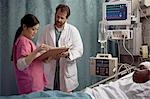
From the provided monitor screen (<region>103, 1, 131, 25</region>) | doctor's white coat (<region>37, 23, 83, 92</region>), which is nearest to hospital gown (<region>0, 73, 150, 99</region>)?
doctor's white coat (<region>37, 23, 83, 92</region>)

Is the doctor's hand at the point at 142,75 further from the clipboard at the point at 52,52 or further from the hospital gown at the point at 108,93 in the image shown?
the clipboard at the point at 52,52

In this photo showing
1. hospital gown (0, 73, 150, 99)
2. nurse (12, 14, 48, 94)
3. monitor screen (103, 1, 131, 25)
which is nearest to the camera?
hospital gown (0, 73, 150, 99)

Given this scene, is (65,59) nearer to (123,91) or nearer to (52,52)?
(52,52)

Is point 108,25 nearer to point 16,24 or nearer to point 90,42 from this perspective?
point 90,42

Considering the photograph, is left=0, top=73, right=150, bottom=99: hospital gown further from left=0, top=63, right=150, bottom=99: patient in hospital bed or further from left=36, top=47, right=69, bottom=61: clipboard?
left=36, top=47, right=69, bottom=61: clipboard

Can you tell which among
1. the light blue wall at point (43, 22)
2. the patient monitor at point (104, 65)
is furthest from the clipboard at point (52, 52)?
the light blue wall at point (43, 22)

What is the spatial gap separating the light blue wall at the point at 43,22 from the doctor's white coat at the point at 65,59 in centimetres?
34

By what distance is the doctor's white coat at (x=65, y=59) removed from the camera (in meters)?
2.83

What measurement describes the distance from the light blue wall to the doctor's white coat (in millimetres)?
340

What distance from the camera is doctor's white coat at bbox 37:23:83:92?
2.83 meters

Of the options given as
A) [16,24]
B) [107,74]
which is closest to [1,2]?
[16,24]

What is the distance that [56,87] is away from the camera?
2.92 metres

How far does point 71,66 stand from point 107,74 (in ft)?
1.31

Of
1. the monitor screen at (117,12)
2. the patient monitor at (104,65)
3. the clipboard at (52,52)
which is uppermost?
the monitor screen at (117,12)
